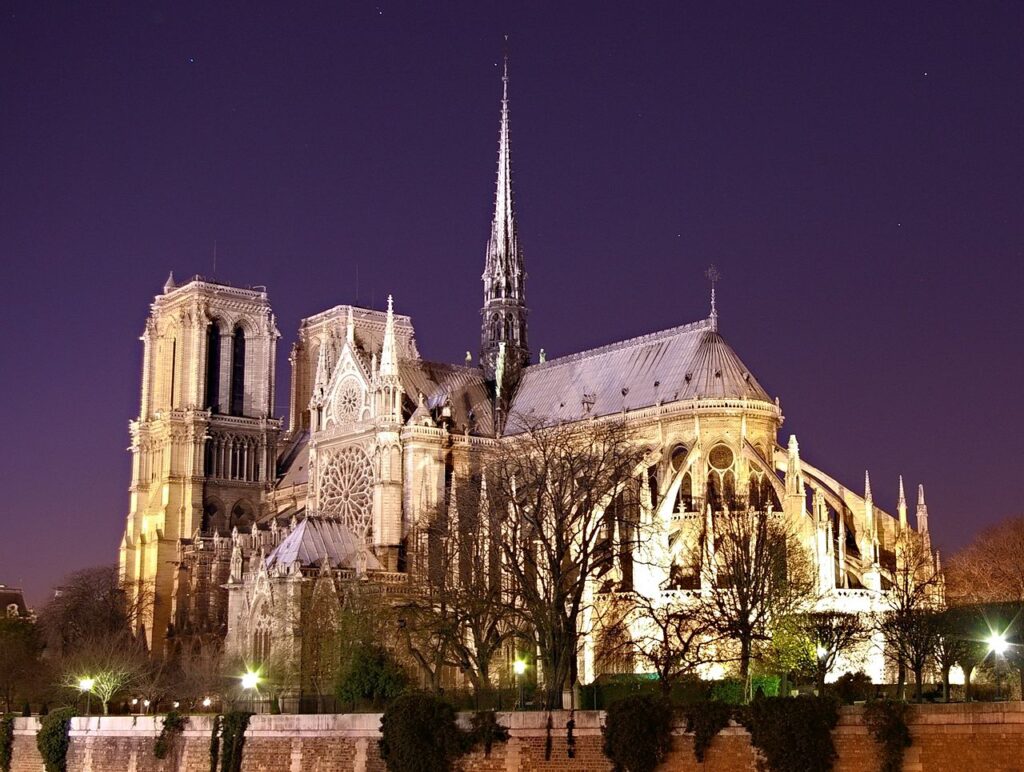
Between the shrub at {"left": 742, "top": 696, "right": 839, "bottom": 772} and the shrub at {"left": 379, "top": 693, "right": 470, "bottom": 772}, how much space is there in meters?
8.19

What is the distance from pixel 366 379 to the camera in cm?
8256

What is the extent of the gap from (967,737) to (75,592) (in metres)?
73.5

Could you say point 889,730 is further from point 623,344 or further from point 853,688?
point 623,344

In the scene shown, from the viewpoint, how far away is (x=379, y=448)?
79.8 meters

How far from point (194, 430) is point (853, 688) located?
2379 inches

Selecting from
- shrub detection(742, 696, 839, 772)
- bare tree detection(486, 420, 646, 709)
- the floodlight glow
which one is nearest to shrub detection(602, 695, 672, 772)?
shrub detection(742, 696, 839, 772)

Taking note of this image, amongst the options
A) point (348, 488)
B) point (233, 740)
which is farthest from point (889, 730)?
point (348, 488)

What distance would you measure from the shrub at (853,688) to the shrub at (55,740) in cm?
2340

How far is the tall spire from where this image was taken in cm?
8756

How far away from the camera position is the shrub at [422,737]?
39719 millimetres

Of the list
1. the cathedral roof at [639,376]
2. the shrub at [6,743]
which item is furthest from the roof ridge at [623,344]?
the shrub at [6,743]

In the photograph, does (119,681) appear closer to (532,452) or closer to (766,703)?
(532,452)

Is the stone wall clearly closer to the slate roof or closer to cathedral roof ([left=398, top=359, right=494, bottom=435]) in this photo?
cathedral roof ([left=398, top=359, right=494, bottom=435])

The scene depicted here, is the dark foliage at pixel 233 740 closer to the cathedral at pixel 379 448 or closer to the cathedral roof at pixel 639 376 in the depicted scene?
the cathedral at pixel 379 448
